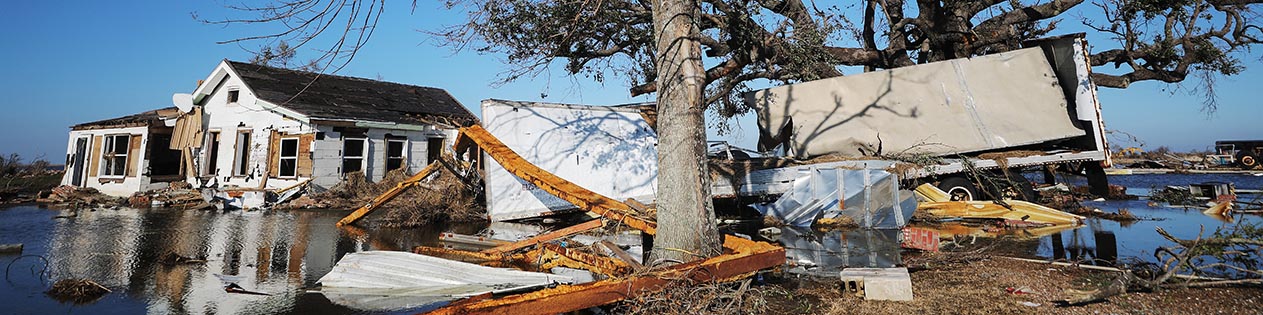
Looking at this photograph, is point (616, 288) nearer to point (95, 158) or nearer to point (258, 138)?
point (258, 138)

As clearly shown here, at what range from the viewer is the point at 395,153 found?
1712cm

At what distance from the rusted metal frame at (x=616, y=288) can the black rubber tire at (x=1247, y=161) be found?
3437 cm

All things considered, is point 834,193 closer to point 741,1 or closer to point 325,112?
point 741,1

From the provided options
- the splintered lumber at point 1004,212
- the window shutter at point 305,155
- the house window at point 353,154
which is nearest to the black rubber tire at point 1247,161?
the splintered lumber at point 1004,212

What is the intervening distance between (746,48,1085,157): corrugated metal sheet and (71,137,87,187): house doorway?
73.9ft

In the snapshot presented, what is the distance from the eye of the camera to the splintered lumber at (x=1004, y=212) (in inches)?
346

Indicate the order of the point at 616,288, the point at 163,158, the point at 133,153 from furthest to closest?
the point at 163,158
the point at 133,153
the point at 616,288

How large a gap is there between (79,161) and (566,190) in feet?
70.0

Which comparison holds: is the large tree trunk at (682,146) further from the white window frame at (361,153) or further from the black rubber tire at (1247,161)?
the black rubber tire at (1247,161)

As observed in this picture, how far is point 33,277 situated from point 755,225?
9.00m

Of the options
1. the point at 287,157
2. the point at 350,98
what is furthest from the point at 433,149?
the point at 287,157

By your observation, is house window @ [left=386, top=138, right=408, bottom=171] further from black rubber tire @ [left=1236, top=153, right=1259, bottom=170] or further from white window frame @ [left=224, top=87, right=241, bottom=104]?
black rubber tire @ [left=1236, top=153, right=1259, bottom=170]

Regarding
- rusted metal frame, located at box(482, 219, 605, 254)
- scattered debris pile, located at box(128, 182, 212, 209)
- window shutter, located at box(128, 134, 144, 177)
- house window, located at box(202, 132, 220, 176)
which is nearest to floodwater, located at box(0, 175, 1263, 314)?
rusted metal frame, located at box(482, 219, 605, 254)

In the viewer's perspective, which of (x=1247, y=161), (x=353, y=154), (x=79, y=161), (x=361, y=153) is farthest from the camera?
(x=1247, y=161)
